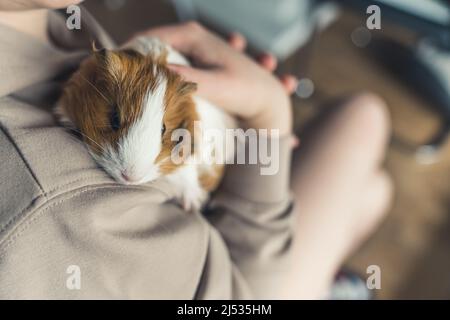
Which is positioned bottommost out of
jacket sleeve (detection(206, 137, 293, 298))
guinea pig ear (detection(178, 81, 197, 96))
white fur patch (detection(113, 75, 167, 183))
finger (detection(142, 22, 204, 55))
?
jacket sleeve (detection(206, 137, 293, 298))

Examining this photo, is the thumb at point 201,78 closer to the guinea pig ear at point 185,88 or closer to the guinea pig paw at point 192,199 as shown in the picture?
the guinea pig ear at point 185,88

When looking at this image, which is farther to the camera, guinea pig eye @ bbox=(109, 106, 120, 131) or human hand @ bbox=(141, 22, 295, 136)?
human hand @ bbox=(141, 22, 295, 136)

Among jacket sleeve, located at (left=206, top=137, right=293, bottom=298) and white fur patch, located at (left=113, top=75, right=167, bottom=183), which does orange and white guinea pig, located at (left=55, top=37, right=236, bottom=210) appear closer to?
white fur patch, located at (left=113, top=75, right=167, bottom=183)

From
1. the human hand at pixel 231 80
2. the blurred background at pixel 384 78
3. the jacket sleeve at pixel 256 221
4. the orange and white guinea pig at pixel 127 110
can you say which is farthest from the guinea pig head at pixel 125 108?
the blurred background at pixel 384 78

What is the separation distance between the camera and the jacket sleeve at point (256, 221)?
0.76 m

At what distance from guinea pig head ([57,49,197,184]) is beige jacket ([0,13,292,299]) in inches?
1.0

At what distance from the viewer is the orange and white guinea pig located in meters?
0.50

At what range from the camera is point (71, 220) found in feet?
1.60

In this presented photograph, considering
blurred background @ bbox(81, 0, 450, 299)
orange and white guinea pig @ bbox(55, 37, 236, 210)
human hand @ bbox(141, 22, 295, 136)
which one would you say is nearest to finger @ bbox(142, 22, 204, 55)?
human hand @ bbox(141, 22, 295, 136)

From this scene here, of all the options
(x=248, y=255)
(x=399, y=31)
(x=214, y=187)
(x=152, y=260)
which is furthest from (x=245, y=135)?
(x=399, y=31)

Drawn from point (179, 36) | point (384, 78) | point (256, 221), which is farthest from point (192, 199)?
point (384, 78)

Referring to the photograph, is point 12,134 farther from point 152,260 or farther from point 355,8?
point 355,8

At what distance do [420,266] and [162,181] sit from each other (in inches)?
42.6

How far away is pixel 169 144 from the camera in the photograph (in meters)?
0.56
